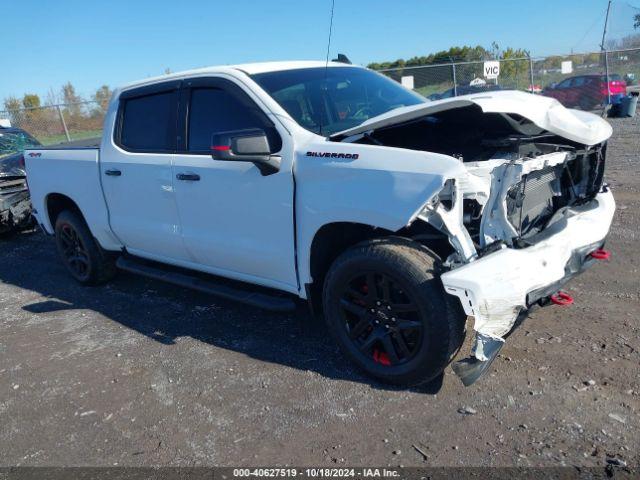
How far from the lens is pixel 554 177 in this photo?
3.67 meters

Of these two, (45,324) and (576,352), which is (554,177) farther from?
(45,324)

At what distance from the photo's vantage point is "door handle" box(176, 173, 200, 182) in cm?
399

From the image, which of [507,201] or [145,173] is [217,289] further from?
[507,201]

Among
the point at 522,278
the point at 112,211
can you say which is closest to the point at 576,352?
the point at 522,278

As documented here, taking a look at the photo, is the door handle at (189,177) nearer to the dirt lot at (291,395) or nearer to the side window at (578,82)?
the dirt lot at (291,395)

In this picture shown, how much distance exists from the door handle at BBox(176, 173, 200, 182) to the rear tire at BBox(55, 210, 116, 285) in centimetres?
198

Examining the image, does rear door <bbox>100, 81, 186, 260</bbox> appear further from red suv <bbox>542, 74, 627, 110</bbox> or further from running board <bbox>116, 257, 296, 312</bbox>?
red suv <bbox>542, 74, 627, 110</bbox>

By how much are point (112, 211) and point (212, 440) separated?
2.75 m

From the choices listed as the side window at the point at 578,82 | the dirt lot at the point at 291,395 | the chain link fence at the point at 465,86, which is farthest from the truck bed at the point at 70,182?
the side window at the point at 578,82

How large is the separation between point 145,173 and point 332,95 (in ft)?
5.39

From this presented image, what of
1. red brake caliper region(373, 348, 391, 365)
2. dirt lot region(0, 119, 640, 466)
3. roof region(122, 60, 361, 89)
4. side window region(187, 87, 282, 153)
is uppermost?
roof region(122, 60, 361, 89)

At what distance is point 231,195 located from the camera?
3.79 meters

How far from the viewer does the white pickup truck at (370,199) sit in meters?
2.94

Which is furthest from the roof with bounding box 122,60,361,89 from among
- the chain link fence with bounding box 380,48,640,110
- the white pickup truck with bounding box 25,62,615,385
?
the chain link fence with bounding box 380,48,640,110
